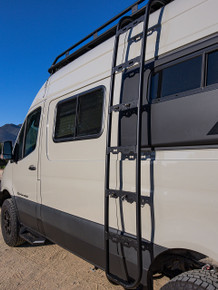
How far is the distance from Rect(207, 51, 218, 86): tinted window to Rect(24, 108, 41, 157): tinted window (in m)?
2.59

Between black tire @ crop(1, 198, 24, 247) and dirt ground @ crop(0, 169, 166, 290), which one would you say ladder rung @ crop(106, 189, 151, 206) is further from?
black tire @ crop(1, 198, 24, 247)

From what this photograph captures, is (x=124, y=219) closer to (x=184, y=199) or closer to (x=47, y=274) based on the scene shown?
(x=184, y=199)

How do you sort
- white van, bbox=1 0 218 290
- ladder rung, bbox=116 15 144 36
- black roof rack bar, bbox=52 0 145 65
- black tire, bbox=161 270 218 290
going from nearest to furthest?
1. black tire, bbox=161 270 218 290
2. white van, bbox=1 0 218 290
3. ladder rung, bbox=116 15 144 36
4. black roof rack bar, bbox=52 0 145 65

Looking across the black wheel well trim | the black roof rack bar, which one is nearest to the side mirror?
the black roof rack bar

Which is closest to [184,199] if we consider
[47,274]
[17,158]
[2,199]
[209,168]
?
[209,168]

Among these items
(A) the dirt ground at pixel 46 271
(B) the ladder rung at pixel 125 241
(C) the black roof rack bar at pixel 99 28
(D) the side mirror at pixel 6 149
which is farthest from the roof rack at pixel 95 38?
(A) the dirt ground at pixel 46 271

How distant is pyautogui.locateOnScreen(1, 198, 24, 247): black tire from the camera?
13.0 feet

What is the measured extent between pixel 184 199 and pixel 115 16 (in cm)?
198

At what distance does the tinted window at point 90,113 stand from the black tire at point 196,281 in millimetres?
1428

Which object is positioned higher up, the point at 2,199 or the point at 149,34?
the point at 149,34

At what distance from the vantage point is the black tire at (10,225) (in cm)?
396

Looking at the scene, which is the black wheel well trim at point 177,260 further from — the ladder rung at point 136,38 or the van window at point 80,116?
the ladder rung at point 136,38

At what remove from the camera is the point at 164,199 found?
178 centimetres

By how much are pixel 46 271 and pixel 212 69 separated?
10.1 feet
